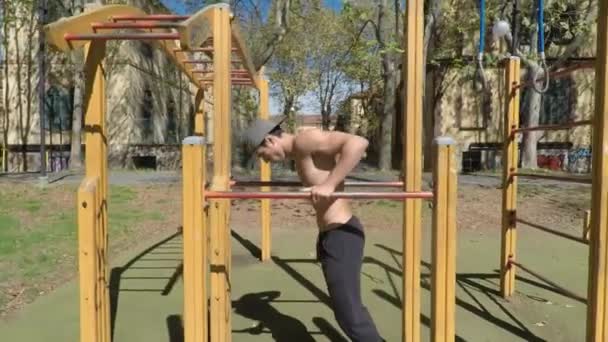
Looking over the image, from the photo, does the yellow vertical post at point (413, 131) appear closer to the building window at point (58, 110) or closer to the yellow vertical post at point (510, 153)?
the yellow vertical post at point (510, 153)

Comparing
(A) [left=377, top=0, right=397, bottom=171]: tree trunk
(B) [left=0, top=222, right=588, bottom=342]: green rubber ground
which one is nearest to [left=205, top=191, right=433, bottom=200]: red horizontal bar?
(B) [left=0, top=222, right=588, bottom=342]: green rubber ground

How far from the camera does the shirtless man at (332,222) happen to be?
2613 millimetres

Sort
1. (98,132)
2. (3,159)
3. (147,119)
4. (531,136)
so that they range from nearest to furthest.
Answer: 1. (98,132)
2. (531,136)
3. (3,159)
4. (147,119)

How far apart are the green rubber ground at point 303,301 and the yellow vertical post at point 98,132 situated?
2.24ft

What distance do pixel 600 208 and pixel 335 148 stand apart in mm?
1379

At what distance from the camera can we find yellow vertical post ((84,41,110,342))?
2.82 meters

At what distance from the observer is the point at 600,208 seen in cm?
267

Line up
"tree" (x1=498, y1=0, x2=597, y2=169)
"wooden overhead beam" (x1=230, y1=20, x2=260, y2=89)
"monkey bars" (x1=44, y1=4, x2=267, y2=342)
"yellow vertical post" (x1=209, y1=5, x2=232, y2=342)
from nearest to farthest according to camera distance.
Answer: "monkey bars" (x1=44, y1=4, x2=267, y2=342)
"yellow vertical post" (x1=209, y1=5, x2=232, y2=342)
"wooden overhead beam" (x1=230, y1=20, x2=260, y2=89)
"tree" (x1=498, y1=0, x2=597, y2=169)

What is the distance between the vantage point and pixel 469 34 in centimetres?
1864

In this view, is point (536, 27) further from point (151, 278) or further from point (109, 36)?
point (109, 36)

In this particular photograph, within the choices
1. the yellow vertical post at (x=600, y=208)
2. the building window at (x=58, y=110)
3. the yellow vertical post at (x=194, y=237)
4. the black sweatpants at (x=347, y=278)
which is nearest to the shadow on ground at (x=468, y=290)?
the yellow vertical post at (x=600, y=208)

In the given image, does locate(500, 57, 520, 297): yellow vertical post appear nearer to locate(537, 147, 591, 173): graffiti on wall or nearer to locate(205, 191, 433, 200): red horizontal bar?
locate(205, 191, 433, 200): red horizontal bar

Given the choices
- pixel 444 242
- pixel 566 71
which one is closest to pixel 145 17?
pixel 444 242

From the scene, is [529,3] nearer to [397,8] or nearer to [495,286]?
[397,8]
